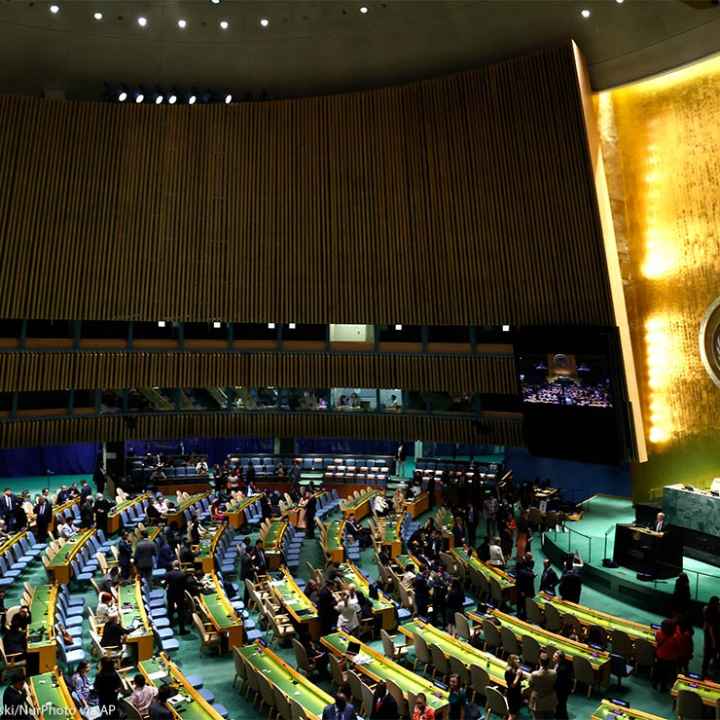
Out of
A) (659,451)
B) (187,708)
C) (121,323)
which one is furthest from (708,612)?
(121,323)

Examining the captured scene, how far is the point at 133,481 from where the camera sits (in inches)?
844

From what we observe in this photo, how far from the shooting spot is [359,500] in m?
19.8

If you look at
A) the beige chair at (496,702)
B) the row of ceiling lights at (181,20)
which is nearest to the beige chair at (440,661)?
the beige chair at (496,702)

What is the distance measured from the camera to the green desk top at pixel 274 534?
15.1m

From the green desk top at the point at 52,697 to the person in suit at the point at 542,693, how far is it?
508cm

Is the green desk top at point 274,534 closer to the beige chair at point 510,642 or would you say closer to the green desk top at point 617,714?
the beige chair at point 510,642

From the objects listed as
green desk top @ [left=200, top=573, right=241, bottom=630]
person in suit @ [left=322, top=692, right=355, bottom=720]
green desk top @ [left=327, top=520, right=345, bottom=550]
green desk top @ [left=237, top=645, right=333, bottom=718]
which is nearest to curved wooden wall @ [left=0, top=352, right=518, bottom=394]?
green desk top @ [left=327, top=520, right=345, bottom=550]

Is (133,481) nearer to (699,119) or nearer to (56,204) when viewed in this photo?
(56,204)

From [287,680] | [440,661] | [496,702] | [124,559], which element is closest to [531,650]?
[440,661]

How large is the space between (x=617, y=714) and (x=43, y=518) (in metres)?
11.9

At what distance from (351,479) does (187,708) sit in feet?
46.1

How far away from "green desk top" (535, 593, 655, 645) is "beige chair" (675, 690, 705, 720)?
4.86 ft

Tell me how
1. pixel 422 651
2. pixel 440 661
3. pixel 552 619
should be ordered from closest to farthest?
pixel 440 661, pixel 422 651, pixel 552 619

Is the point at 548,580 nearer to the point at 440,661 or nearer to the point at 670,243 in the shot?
the point at 440,661
